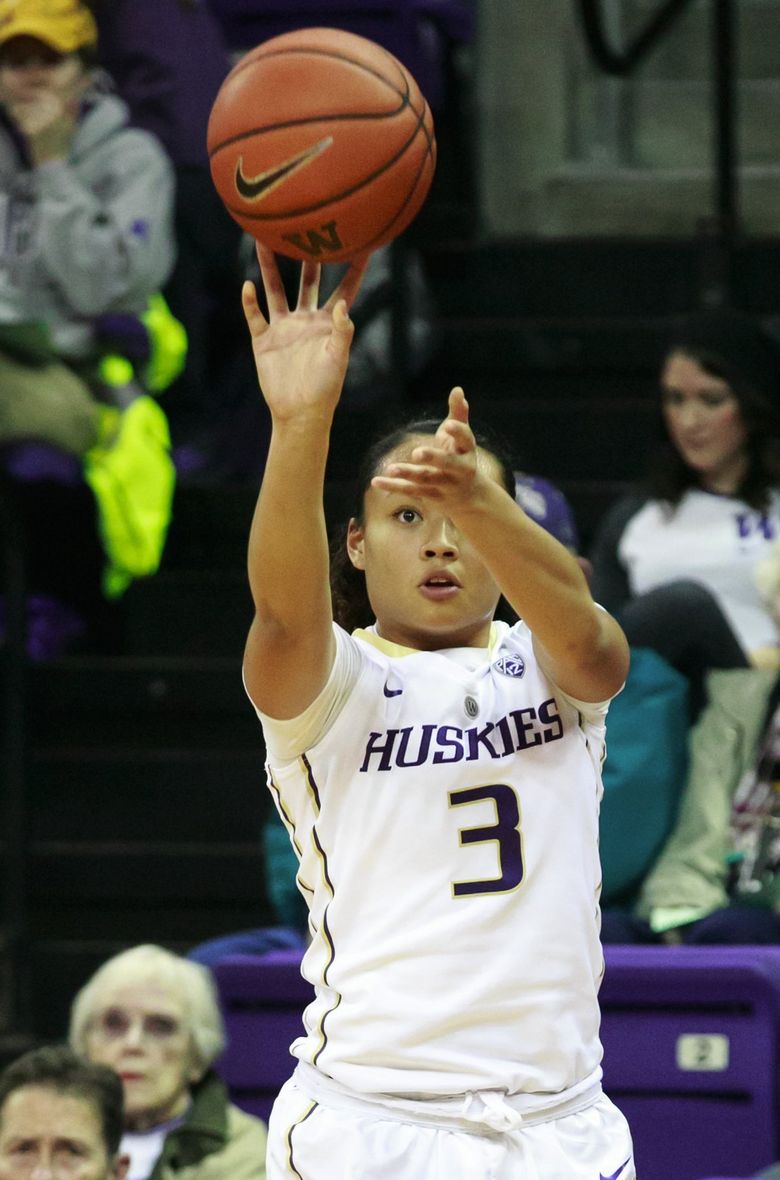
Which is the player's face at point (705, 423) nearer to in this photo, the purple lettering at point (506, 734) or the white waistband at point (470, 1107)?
the purple lettering at point (506, 734)

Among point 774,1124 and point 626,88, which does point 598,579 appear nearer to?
point 774,1124

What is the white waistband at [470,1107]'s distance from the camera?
105 inches

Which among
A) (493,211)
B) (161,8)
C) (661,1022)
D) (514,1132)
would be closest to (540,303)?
(493,211)

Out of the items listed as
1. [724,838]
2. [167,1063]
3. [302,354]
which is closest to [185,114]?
[724,838]

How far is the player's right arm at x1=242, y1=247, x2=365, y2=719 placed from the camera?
8.55ft

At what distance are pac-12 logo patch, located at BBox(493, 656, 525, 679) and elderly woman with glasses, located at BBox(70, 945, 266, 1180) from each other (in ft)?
5.94

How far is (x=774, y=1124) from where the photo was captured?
164 inches

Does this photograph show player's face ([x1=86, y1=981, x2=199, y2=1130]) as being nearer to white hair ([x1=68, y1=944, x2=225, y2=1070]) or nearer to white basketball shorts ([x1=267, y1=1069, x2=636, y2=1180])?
white hair ([x1=68, y1=944, x2=225, y2=1070])

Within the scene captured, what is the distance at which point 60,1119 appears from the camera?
13.3 feet

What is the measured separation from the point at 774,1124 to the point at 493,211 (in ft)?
16.3

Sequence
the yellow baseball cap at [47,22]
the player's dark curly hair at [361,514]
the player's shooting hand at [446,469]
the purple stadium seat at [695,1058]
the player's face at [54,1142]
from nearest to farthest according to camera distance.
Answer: the player's shooting hand at [446,469]
the player's dark curly hair at [361,514]
the player's face at [54,1142]
the purple stadium seat at [695,1058]
the yellow baseball cap at [47,22]

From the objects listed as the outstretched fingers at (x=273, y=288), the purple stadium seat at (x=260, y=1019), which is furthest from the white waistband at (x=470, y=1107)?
the purple stadium seat at (x=260, y=1019)

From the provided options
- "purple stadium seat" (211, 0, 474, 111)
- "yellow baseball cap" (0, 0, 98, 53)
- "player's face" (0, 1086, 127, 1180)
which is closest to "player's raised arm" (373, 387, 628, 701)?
"player's face" (0, 1086, 127, 1180)

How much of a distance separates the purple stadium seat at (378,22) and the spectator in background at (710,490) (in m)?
1.77
